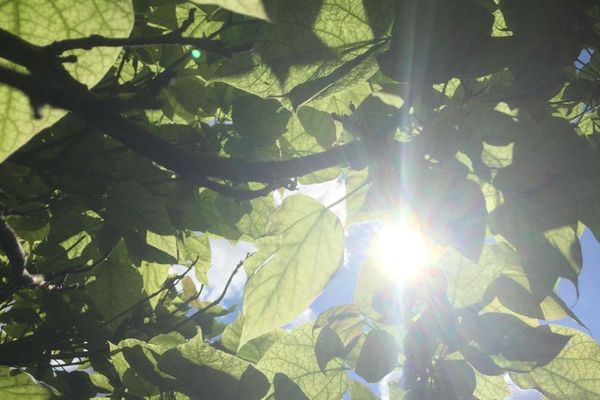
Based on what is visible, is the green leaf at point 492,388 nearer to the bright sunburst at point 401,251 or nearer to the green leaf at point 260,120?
the bright sunburst at point 401,251

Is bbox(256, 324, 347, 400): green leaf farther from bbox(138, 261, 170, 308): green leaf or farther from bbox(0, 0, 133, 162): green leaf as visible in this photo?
bbox(0, 0, 133, 162): green leaf

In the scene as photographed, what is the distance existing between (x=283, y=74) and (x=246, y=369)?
62 cm

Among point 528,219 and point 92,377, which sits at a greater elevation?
point 528,219

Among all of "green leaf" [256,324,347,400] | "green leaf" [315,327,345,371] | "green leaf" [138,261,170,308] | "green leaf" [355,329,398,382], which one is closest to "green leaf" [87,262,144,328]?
"green leaf" [138,261,170,308]

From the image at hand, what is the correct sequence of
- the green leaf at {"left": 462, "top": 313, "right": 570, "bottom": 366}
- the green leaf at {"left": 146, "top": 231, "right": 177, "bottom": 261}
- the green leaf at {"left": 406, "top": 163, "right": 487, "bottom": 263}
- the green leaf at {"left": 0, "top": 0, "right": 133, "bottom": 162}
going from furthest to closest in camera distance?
the green leaf at {"left": 146, "top": 231, "right": 177, "bottom": 261} < the green leaf at {"left": 462, "top": 313, "right": 570, "bottom": 366} < the green leaf at {"left": 406, "top": 163, "right": 487, "bottom": 263} < the green leaf at {"left": 0, "top": 0, "right": 133, "bottom": 162}

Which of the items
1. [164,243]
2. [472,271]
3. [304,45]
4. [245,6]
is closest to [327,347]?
[472,271]

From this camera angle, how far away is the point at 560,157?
2.80 feet

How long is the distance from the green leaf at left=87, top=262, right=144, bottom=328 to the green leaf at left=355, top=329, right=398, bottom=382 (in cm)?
63

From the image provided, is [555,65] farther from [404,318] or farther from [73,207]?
[73,207]

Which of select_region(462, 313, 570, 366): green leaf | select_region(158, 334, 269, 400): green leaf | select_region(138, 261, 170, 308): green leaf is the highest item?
select_region(138, 261, 170, 308): green leaf

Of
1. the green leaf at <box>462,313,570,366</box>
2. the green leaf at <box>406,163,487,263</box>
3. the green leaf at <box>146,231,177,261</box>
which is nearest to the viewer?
the green leaf at <box>406,163,487,263</box>

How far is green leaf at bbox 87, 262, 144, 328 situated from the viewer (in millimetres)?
1270

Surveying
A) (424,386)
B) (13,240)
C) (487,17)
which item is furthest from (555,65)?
(13,240)

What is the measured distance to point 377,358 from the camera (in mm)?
987
